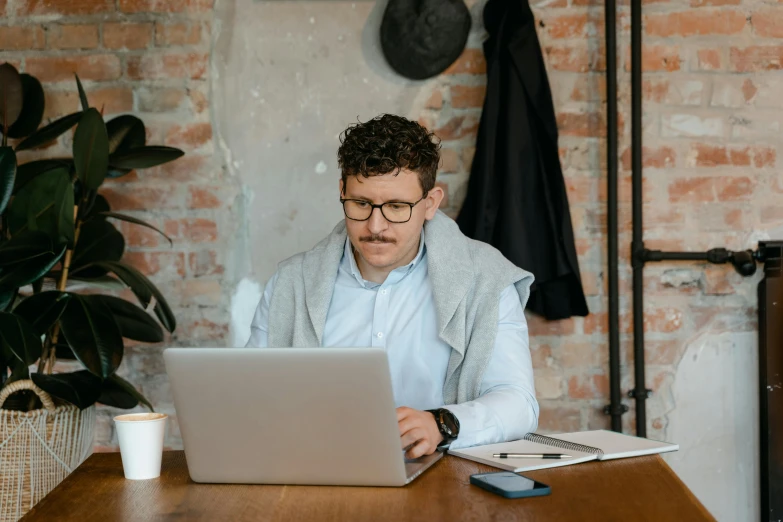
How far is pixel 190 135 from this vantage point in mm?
2834

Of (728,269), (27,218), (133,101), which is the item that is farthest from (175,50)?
(728,269)

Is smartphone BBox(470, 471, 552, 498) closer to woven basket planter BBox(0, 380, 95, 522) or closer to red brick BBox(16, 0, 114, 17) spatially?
woven basket planter BBox(0, 380, 95, 522)

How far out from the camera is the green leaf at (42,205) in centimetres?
232

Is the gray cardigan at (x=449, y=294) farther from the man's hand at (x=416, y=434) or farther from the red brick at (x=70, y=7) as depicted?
the red brick at (x=70, y=7)

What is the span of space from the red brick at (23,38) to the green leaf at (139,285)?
0.83 meters

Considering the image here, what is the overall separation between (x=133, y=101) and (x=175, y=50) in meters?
0.21

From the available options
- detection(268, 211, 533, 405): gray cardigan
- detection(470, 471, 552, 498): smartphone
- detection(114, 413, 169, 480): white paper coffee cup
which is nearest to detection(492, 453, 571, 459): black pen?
detection(470, 471, 552, 498): smartphone

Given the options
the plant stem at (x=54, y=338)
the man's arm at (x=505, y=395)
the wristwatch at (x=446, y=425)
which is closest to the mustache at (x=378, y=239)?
the man's arm at (x=505, y=395)

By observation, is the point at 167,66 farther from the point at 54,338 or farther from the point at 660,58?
the point at 660,58

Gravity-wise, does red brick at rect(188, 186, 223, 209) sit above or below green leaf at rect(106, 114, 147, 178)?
below

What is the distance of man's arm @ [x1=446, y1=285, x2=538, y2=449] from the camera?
171cm

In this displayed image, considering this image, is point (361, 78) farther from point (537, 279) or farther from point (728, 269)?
point (728, 269)

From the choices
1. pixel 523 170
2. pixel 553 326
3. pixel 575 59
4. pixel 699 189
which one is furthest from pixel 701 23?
pixel 553 326

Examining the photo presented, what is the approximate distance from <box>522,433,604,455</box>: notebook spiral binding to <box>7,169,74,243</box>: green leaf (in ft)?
4.30
